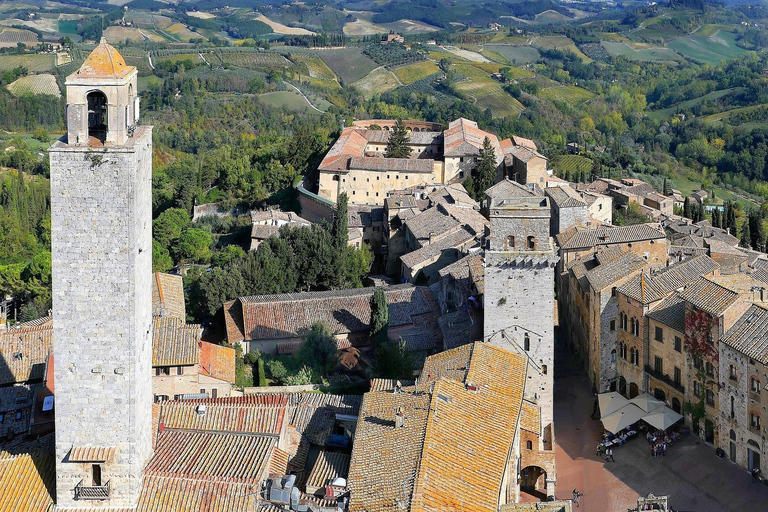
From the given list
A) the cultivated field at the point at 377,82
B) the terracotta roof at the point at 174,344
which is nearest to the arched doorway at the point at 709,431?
the terracotta roof at the point at 174,344

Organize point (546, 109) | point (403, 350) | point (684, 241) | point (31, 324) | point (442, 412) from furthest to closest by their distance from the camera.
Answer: point (546, 109) → point (684, 241) → point (31, 324) → point (403, 350) → point (442, 412)

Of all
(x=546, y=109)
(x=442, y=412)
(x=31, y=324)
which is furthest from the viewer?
(x=546, y=109)

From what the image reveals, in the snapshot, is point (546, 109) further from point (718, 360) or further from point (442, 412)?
point (442, 412)

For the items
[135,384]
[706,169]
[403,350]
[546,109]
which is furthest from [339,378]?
[546,109]

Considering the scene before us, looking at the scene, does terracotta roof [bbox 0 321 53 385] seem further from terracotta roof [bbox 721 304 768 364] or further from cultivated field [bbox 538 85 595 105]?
cultivated field [bbox 538 85 595 105]

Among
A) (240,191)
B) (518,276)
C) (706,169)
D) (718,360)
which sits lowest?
(706,169)

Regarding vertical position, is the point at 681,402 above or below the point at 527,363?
below

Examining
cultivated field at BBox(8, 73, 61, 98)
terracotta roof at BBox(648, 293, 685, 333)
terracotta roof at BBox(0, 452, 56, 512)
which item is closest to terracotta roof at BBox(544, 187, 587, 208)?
terracotta roof at BBox(648, 293, 685, 333)
